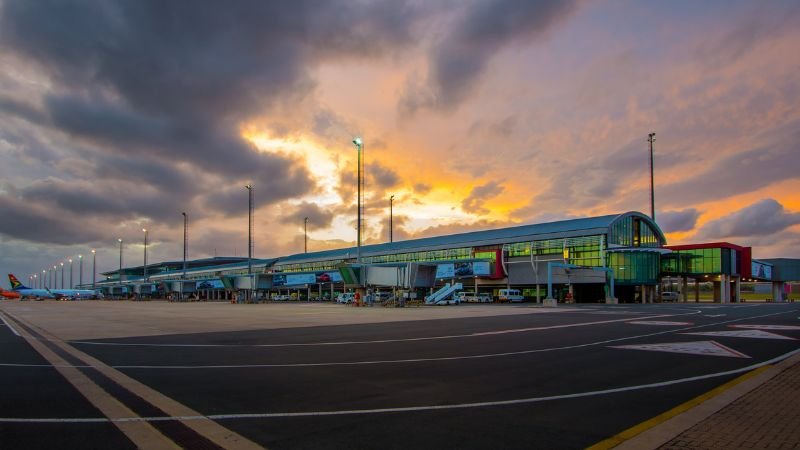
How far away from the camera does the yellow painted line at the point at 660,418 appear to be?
6.61m

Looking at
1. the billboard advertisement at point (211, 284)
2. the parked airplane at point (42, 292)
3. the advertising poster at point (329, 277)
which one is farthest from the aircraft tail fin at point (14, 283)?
the advertising poster at point (329, 277)

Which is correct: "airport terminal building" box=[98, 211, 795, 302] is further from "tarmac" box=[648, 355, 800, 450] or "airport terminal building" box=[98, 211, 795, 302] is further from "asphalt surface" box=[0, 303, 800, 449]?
"tarmac" box=[648, 355, 800, 450]

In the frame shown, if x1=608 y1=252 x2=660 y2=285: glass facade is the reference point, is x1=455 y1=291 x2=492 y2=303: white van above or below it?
below

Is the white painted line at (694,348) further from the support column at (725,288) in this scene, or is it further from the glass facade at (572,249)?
the support column at (725,288)

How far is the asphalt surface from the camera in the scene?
718 cm

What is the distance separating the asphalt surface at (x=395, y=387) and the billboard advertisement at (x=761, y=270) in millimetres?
81380

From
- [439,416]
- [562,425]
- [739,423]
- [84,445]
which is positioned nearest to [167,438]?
[84,445]

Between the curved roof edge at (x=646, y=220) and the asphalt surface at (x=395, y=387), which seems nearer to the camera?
the asphalt surface at (x=395, y=387)

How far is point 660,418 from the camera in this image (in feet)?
25.6

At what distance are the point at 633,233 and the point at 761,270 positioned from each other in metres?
25.2

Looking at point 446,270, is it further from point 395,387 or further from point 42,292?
point 42,292

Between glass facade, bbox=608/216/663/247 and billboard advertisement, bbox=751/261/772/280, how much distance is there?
14.8 metres

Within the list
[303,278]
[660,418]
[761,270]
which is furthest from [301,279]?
[660,418]

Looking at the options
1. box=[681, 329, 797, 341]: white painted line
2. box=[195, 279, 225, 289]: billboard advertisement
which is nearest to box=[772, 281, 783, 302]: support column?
box=[681, 329, 797, 341]: white painted line
